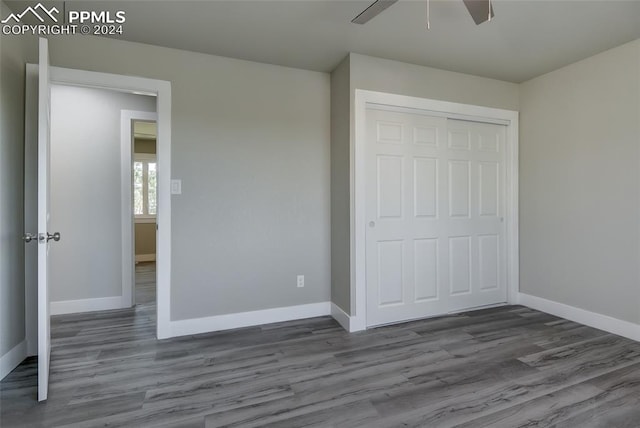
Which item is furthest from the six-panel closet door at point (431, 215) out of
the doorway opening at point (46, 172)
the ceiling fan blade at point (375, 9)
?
the doorway opening at point (46, 172)

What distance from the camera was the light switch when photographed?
2692 mm

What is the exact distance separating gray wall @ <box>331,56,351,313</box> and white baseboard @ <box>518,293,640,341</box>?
214 centimetres

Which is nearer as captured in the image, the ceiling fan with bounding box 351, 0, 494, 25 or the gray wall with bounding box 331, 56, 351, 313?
the ceiling fan with bounding box 351, 0, 494, 25

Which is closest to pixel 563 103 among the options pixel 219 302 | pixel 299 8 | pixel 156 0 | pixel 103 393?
pixel 299 8

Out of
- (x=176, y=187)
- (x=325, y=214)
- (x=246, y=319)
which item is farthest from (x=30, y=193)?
(x=325, y=214)

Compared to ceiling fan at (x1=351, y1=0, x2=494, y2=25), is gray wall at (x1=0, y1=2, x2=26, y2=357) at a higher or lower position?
lower

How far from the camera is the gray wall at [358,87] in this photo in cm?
283

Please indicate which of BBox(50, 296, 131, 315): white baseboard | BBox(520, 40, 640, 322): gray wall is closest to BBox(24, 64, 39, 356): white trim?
BBox(50, 296, 131, 315): white baseboard

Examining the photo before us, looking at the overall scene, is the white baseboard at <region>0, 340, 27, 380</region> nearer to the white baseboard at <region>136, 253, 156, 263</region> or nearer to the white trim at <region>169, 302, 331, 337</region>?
the white trim at <region>169, 302, 331, 337</region>

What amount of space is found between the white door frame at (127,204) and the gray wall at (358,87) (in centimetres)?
208

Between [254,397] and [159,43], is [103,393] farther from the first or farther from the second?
[159,43]

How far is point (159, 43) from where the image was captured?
260cm

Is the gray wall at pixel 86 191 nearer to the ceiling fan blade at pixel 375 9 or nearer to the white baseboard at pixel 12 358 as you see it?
the white baseboard at pixel 12 358

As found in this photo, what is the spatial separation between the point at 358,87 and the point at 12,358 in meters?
3.28
